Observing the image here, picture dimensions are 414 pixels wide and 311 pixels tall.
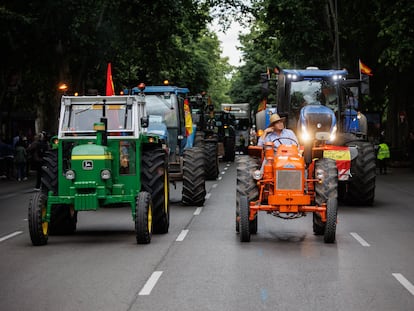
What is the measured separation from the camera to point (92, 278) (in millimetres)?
11203

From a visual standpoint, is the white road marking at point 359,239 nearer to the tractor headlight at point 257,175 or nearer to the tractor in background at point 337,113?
the tractor headlight at point 257,175

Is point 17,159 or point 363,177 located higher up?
point 363,177

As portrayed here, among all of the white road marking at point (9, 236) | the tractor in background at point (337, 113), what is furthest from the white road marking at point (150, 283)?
the tractor in background at point (337, 113)

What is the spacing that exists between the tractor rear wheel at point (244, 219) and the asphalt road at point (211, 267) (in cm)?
24

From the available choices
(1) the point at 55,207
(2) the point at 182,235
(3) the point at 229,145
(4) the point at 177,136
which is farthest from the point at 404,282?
(3) the point at 229,145

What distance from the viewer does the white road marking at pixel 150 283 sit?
10188mm

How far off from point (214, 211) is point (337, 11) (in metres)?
26.4

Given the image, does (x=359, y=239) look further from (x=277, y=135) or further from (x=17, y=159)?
(x=17, y=159)

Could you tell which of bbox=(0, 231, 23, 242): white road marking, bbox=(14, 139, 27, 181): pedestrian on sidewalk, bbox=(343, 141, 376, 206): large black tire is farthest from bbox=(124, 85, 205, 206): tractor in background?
bbox=(14, 139, 27, 181): pedestrian on sidewalk

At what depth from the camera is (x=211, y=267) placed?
12.1 metres

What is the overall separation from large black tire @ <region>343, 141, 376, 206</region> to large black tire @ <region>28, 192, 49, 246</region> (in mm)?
9306

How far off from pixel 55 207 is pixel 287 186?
13.3 feet

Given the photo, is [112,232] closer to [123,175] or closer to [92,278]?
[123,175]

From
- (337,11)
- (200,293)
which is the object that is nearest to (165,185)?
(200,293)
